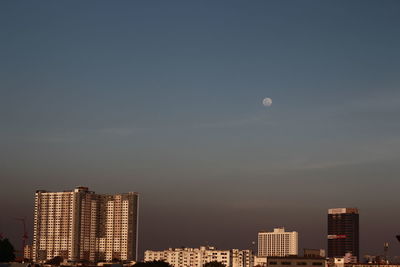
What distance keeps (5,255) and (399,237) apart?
8182cm

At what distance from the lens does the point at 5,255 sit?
15075 centimetres

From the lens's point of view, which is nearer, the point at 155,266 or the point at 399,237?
the point at 399,237

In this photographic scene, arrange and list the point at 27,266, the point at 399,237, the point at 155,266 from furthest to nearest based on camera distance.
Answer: the point at 155,266, the point at 399,237, the point at 27,266

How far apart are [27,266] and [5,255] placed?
54.1m

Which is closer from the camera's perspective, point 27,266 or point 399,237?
point 27,266

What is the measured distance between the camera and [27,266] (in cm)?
9994

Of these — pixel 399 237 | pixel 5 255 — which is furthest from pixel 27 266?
pixel 399 237

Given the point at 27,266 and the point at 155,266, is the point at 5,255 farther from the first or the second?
the point at 27,266

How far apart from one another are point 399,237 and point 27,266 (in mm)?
65133

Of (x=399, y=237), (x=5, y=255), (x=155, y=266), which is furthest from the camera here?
(x=155, y=266)

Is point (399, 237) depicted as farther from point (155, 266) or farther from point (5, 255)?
point (5, 255)

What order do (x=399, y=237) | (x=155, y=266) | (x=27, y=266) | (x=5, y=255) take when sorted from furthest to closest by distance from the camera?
(x=155, y=266) < (x=5, y=255) < (x=399, y=237) < (x=27, y=266)

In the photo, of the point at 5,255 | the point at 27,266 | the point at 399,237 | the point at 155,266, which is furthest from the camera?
the point at 155,266

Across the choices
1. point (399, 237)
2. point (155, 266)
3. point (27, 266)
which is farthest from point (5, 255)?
point (399, 237)
